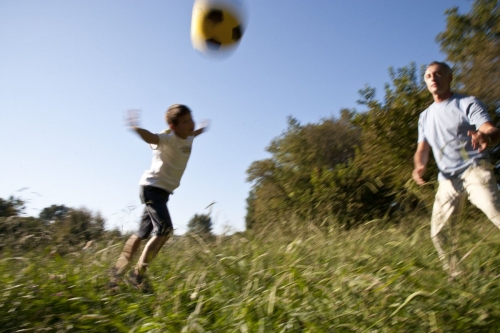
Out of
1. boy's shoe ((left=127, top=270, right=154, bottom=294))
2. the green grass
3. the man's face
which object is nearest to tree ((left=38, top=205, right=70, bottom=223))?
the green grass

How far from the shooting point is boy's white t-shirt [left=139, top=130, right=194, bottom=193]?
3.93m

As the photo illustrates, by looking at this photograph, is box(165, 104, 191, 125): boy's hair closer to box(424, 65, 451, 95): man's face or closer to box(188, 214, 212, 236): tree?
box(188, 214, 212, 236): tree

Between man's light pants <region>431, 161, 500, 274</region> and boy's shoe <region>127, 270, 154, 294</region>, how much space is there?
1742 millimetres

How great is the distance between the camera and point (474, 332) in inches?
66.7

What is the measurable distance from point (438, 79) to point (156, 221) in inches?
94.2

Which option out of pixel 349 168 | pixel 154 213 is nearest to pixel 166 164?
pixel 154 213

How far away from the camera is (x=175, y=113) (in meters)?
4.17

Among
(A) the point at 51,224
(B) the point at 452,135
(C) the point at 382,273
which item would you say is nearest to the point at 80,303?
(A) the point at 51,224

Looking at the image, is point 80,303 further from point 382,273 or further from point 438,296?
point 438,296

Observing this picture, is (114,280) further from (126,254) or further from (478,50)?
(478,50)

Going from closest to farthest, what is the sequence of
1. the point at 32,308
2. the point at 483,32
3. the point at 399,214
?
1. the point at 32,308
2. the point at 399,214
3. the point at 483,32

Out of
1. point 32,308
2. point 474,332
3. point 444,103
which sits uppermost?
point 444,103

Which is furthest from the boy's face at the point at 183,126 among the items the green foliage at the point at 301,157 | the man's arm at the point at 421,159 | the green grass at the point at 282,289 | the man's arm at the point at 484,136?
the green foliage at the point at 301,157

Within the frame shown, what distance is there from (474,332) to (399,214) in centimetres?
136
